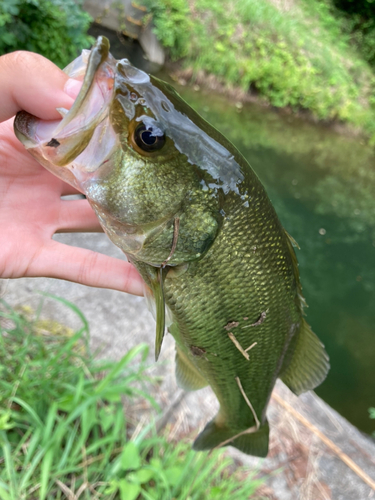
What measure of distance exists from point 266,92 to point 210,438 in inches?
445

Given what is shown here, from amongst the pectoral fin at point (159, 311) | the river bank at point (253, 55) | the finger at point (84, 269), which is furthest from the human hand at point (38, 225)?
the river bank at point (253, 55)

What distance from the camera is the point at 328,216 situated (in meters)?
7.52

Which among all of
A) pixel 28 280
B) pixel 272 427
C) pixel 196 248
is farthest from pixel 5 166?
pixel 272 427

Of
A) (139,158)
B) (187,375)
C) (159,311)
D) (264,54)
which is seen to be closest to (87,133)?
(139,158)

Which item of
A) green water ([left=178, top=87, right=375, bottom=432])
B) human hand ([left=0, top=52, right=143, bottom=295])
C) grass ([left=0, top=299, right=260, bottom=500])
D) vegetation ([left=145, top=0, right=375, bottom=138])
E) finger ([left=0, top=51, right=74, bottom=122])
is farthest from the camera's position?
vegetation ([left=145, top=0, right=375, bottom=138])

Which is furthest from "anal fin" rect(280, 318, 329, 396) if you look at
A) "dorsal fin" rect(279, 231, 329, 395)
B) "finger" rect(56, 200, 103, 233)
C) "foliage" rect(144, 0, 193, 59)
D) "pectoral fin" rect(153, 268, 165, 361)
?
"foliage" rect(144, 0, 193, 59)

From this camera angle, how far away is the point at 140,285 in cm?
159

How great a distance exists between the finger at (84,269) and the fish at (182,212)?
0.60ft

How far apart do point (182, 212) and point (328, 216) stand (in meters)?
7.11

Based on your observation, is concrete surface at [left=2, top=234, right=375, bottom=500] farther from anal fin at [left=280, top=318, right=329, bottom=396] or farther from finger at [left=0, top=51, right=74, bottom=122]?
finger at [left=0, top=51, right=74, bottom=122]

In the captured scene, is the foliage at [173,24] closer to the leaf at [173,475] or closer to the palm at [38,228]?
the palm at [38,228]

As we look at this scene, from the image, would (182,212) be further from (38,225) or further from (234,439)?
(234,439)

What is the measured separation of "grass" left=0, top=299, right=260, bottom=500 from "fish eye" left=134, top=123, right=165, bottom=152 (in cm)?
131

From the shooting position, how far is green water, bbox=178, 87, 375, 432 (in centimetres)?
479
